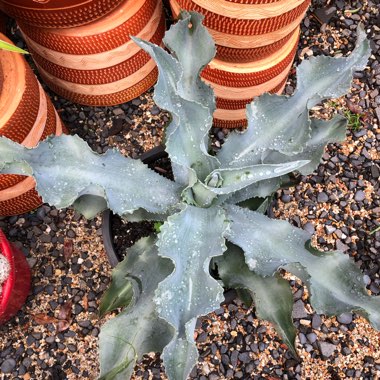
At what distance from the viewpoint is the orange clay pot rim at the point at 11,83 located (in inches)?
51.8

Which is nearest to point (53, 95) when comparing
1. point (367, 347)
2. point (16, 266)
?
point (16, 266)

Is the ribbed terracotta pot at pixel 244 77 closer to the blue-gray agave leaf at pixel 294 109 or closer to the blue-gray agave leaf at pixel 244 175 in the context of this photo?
the blue-gray agave leaf at pixel 294 109

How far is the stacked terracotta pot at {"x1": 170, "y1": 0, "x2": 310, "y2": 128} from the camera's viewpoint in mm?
1225

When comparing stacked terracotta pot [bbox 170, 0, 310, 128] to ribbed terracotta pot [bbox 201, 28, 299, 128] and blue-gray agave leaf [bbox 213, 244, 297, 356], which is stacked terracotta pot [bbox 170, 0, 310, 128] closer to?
ribbed terracotta pot [bbox 201, 28, 299, 128]

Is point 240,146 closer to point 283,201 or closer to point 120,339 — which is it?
point 120,339

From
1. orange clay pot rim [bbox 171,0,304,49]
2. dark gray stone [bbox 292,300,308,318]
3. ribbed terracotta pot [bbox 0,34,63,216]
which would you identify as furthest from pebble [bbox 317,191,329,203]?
ribbed terracotta pot [bbox 0,34,63,216]

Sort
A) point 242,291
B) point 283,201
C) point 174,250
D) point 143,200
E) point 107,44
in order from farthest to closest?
point 283,201
point 107,44
point 242,291
point 143,200
point 174,250

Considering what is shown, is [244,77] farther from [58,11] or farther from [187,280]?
[187,280]

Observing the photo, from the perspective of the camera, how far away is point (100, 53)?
5.08 feet

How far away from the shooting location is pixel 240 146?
1164 millimetres

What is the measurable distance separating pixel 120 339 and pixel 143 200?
27 cm

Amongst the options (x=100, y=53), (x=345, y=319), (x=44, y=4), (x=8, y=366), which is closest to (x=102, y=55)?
(x=100, y=53)

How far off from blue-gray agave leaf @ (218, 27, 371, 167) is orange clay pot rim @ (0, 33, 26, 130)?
0.51 meters

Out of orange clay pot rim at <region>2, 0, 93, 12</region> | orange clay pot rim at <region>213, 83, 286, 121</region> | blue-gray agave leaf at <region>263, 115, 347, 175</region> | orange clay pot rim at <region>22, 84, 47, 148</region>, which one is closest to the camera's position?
blue-gray agave leaf at <region>263, 115, 347, 175</region>
